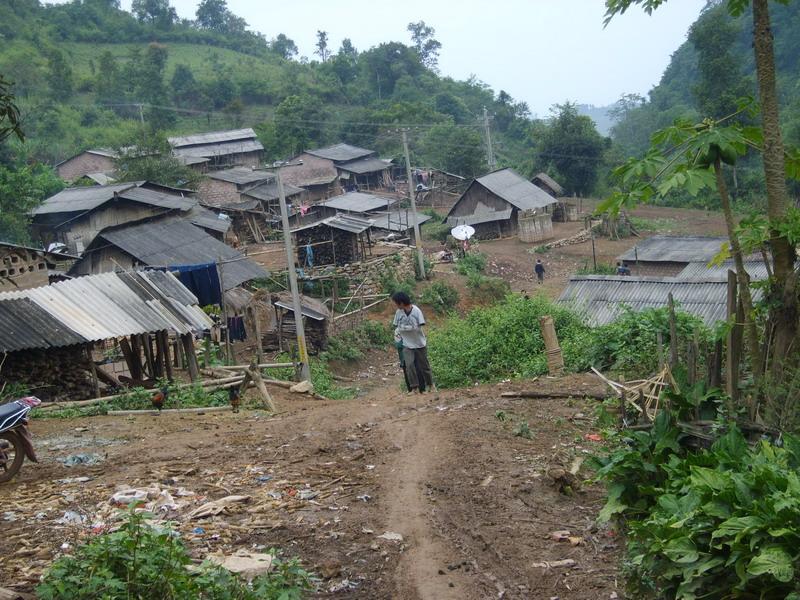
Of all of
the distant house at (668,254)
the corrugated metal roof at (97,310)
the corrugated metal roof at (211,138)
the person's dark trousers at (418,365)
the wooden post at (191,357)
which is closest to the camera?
the person's dark trousers at (418,365)

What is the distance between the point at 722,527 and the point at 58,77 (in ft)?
194

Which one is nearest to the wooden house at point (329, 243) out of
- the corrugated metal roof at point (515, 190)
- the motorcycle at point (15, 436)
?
the corrugated metal roof at point (515, 190)

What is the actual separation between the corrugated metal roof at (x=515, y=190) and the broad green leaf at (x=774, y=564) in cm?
3692

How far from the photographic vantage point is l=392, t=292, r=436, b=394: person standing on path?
10.7 meters

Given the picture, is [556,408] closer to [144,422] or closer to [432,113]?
[144,422]

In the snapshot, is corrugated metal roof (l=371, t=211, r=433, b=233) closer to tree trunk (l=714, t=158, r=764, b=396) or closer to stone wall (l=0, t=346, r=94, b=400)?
stone wall (l=0, t=346, r=94, b=400)

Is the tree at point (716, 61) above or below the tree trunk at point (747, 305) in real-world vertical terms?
above

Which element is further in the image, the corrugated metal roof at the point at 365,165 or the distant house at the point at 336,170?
the corrugated metal roof at the point at 365,165

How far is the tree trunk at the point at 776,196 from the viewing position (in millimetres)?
5668

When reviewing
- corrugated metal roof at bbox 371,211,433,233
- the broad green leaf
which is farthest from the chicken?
corrugated metal roof at bbox 371,211,433,233

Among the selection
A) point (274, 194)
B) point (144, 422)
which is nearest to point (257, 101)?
point (274, 194)

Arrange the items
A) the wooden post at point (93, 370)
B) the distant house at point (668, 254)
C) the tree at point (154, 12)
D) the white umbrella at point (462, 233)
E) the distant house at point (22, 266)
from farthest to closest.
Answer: the tree at point (154, 12) < the white umbrella at point (462, 233) < the distant house at point (668, 254) < the distant house at point (22, 266) < the wooden post at point (93, 370)

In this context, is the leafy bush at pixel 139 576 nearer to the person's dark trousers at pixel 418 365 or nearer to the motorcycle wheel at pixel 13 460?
the motorcycle wheel at pixel 13 460

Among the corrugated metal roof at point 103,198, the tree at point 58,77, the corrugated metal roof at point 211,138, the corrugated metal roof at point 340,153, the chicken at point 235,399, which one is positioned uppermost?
the tree at point 58,77
